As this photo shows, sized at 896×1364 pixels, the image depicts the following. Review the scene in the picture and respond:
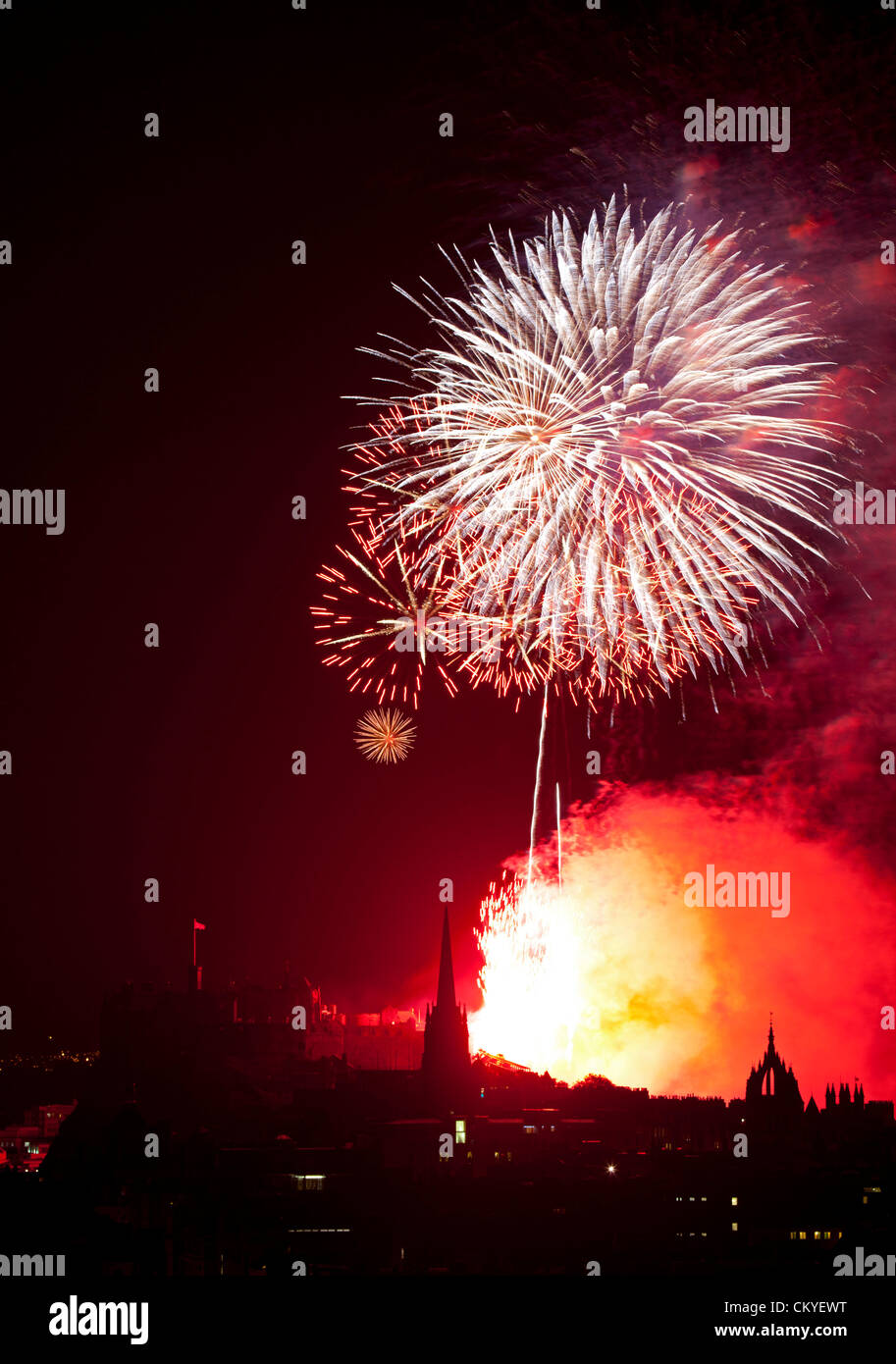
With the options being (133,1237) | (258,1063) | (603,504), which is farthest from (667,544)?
(258,1063)

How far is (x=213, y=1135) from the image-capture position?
195ft

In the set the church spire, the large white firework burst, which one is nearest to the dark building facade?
the church spire

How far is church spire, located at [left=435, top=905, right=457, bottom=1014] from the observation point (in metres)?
62.2

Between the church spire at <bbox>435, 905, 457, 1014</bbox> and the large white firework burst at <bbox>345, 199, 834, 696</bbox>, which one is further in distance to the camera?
the church spire at <bbox>435, 905, 457, 1014</bbox>

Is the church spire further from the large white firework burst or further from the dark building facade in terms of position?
the large white firework burst

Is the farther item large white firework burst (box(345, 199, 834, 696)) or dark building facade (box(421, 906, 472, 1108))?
dark building facade (box(421, 906, 472, 1108))

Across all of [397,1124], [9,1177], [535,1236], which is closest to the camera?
[535,1236]

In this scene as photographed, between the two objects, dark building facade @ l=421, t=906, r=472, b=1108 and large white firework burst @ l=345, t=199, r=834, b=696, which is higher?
large white firework burst @ l=345, t=199, r=834, b=696

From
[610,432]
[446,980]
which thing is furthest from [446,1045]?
[610,432]

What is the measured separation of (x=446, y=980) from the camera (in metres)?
62.2

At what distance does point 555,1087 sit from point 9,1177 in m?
24.5

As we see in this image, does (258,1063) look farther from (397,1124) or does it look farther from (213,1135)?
(397,1124)
